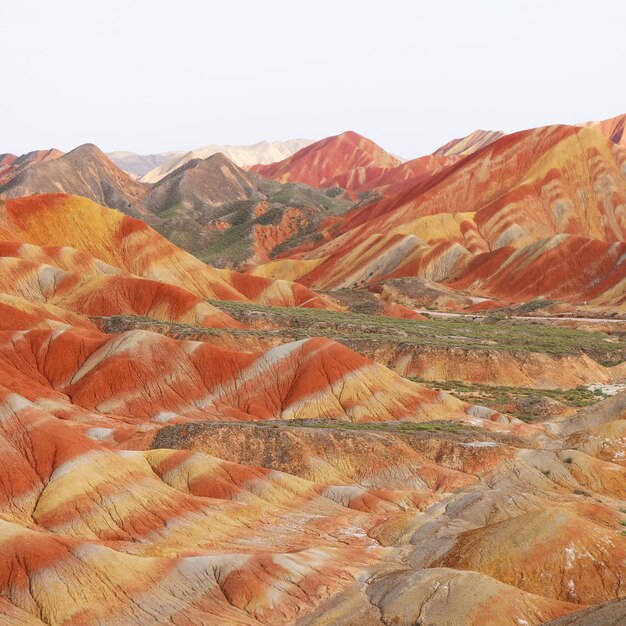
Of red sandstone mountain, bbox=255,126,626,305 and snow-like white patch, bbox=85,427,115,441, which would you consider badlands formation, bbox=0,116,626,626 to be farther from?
red sandstone mountain, bbox=255,126,626,305

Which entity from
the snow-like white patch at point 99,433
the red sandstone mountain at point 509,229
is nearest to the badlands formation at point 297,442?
the snow-like white patch at point 99,433

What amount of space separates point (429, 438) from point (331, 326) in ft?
165

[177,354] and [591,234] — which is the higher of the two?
[177,354]

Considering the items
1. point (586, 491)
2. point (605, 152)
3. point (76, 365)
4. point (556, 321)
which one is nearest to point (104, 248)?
point (76, 365)

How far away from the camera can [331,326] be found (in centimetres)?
10519

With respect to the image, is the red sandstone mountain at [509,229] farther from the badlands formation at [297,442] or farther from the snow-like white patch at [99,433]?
the snow-like white patch at [99,433]

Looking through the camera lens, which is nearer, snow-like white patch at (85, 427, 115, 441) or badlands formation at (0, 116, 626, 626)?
badlands formation at (0, 116, 626, 626)

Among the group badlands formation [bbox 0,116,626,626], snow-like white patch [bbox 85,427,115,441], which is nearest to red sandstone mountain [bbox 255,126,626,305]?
badlands formation [bbox 0,116,626,626]

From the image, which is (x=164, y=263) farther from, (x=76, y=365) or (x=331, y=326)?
(x=76, y=365)

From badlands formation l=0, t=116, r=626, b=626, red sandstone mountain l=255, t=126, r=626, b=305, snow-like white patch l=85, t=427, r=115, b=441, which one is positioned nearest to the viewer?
badlands formation l=0, t=116, r=626, b=626

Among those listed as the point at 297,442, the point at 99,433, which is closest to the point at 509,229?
the point at 297,442

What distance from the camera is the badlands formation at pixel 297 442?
31094mm

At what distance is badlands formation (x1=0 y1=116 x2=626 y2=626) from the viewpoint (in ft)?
102

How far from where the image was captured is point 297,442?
5241 cm
